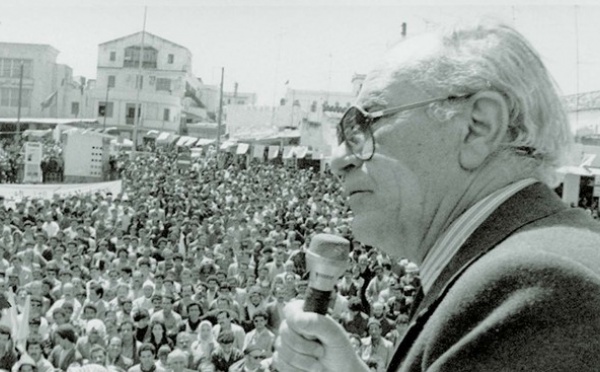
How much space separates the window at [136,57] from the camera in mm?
69000

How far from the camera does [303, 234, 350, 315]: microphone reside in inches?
53.6

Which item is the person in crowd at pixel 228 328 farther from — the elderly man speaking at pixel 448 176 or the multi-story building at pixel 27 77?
the multi-story building at pixel 27 77

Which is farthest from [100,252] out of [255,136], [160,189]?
[255,136]

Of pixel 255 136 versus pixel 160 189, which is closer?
pixel 160 189

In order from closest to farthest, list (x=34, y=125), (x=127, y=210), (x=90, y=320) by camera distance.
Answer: (x=90, y=320) → (x=127, y=210) → (x=34, y=125)

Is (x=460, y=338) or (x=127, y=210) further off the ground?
(x=460, y=338)

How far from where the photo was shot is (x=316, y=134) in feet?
156

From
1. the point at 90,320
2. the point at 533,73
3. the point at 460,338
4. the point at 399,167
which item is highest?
the point at 533,73

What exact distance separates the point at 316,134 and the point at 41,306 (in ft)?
128

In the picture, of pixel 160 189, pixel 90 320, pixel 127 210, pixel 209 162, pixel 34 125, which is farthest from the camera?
pixel 34 125

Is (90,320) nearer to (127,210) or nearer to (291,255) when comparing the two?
(291,255)

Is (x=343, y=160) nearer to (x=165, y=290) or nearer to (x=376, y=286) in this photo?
(x=165, y=290)

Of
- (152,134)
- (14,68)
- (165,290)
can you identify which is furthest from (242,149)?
(165,290)

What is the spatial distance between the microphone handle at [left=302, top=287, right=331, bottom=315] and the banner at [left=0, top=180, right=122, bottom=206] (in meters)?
19.2
